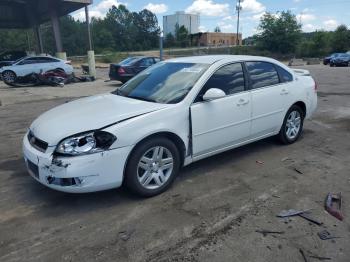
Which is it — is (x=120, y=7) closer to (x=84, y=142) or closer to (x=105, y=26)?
(x=105, y=26)

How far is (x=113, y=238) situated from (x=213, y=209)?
43.5 inches

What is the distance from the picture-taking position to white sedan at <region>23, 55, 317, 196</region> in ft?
11.4

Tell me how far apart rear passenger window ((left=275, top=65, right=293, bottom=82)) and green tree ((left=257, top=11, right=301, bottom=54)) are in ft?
168

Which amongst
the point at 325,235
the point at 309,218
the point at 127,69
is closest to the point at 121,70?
the point at 127,69

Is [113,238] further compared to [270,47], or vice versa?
[270,47]

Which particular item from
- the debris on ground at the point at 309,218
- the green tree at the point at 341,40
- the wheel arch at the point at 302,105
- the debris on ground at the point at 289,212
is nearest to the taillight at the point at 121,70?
the wheel arch at the point at 302,105

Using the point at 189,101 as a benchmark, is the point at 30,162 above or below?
below

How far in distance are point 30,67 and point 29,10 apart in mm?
13298

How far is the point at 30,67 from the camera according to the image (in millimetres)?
17625

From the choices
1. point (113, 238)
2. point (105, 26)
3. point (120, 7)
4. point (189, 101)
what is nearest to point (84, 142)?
point (113, 238)

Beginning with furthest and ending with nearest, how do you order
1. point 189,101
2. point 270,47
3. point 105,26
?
point 105,26
point 270,47
point 189,101

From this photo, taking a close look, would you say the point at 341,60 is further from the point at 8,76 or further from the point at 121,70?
the point at 8,76

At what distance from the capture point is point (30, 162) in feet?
12.4

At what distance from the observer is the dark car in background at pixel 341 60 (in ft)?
108
